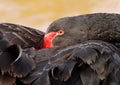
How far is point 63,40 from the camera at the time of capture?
5902 millimetres

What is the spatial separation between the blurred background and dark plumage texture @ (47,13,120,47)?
2.24 m

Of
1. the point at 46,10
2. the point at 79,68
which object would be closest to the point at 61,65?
the point at 79,68

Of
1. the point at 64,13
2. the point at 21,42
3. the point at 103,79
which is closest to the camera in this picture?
the point at 103,79

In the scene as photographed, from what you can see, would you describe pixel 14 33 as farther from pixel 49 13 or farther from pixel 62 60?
pixel 49 13

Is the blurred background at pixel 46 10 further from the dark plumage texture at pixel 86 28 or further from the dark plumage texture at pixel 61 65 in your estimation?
the dark plumage texture at pixel 61 65

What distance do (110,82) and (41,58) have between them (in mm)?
667

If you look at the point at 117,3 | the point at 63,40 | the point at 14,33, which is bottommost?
the point at 117,3

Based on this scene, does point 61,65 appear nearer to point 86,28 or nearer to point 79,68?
point 79,68

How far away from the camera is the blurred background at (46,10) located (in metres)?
8.41

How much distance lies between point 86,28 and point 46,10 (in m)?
2.81

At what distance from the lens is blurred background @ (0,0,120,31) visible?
841cm

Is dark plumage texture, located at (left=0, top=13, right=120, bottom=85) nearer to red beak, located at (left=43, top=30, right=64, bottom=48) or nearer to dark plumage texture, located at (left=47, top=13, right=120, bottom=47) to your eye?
red beak, located at (left=43, top=30, right=64, bottom=48)

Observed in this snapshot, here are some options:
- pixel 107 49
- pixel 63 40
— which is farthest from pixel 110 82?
pixel 63 40

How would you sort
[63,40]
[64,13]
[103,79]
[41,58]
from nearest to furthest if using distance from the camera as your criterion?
[103,79] < [41,58] < [63,40] < [64,13]
